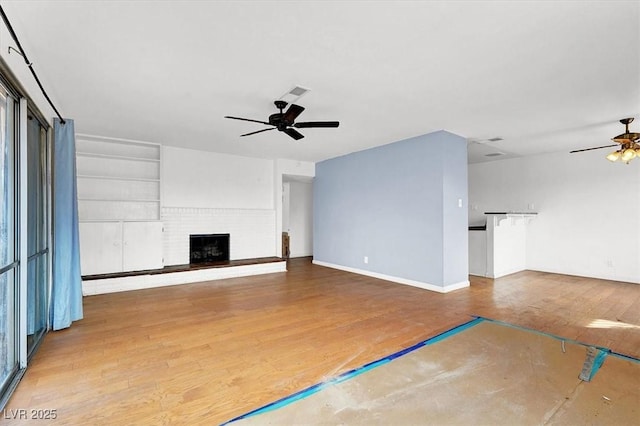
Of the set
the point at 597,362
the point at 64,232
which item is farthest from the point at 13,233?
the point at 597,362

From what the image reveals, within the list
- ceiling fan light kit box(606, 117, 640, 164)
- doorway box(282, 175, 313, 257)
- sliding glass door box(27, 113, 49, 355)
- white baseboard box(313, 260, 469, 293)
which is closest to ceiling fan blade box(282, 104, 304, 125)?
sliding glass door box(27, 113, 49, 355)

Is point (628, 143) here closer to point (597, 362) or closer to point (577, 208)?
point (577, 208)

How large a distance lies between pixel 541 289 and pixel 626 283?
73.1 inches

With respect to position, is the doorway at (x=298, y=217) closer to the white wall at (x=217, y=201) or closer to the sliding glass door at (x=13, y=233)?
the white wall at (x=217, y=201)

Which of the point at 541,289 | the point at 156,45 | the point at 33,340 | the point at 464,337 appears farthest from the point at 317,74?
the point at 541,289

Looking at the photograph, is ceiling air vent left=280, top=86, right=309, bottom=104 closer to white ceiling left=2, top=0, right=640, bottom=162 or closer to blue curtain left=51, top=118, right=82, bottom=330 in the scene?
white ceiling left=2, top=0, right=640, bottom=162

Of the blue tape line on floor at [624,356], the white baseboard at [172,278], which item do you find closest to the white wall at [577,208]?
the blue tape line on floor at [624,356]

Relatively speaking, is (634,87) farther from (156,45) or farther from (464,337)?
(156,45)

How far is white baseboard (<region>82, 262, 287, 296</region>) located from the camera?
4.67 meters

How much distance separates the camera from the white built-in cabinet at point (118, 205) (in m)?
5.01

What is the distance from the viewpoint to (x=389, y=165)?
5609mm

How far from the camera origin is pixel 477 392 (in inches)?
82.0

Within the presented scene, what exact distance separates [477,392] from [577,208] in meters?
5.83

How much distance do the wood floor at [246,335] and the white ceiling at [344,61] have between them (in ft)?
7.73
